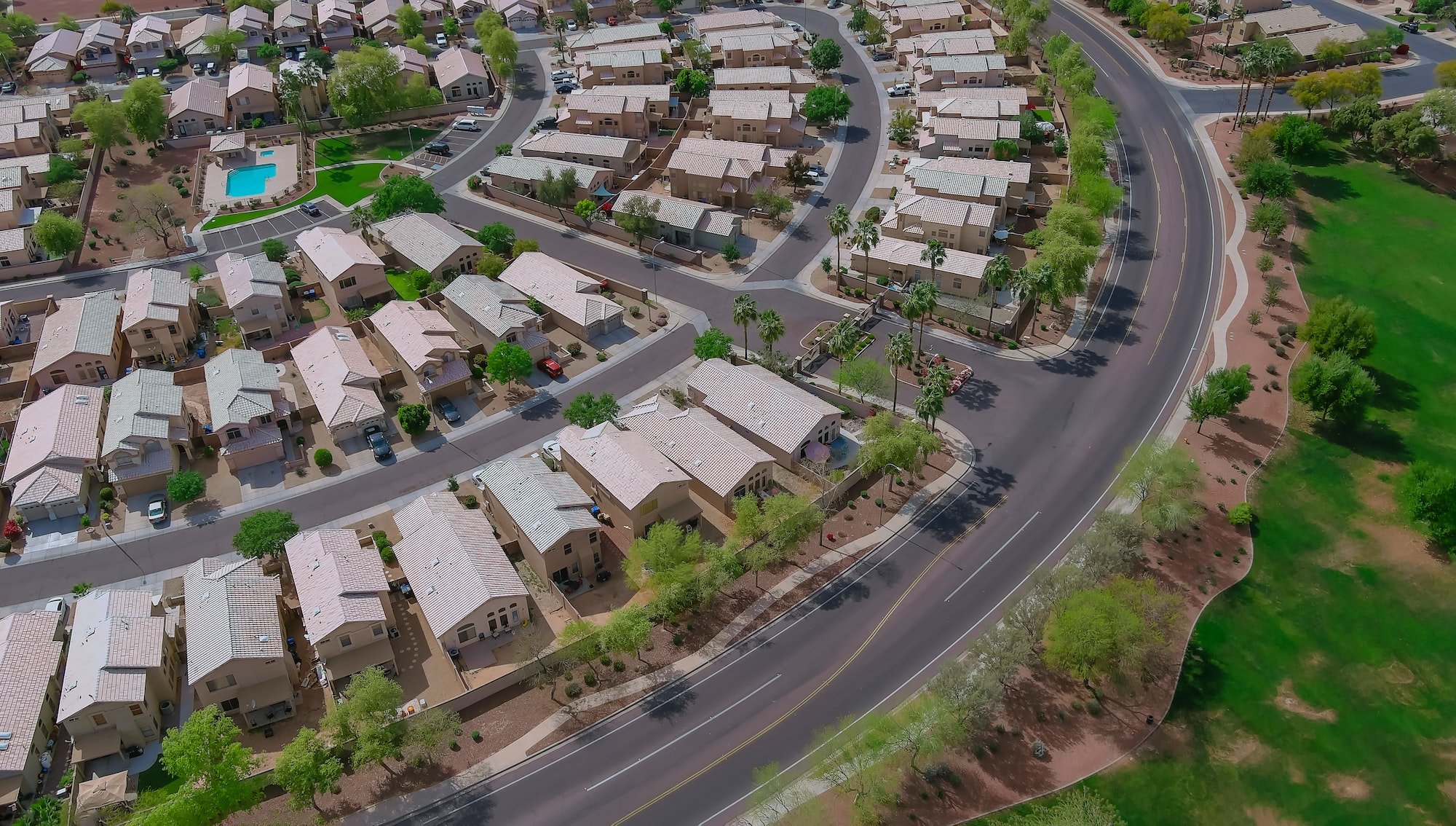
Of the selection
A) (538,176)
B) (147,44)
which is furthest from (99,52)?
(538,176)

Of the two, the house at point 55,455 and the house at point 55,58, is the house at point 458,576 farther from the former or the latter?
the house at point 55,58

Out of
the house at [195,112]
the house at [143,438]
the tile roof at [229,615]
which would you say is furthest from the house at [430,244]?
the house at [195,112]

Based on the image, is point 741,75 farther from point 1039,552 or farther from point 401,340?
point 1039,552

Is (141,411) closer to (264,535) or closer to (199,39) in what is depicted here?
(264,535)

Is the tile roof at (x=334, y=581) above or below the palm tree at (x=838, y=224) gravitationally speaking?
below

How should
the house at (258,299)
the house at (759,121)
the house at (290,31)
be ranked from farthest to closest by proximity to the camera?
the house at (290,31) < the house at (759,121) < the house at (258,299)

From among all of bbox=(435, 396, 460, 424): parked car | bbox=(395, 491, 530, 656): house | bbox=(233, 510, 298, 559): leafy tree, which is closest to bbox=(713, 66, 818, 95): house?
bbox=(435, 396, 460, 424): parked car
